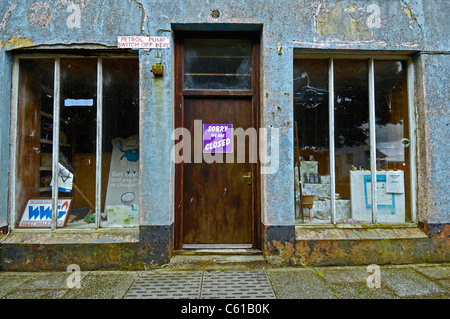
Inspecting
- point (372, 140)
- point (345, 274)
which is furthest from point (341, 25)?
point (345, 274)

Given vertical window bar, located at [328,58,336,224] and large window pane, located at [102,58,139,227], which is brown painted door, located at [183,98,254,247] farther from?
vertical window bar, located at [328,58,336,224]

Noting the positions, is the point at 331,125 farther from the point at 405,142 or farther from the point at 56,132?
the point at 56,132

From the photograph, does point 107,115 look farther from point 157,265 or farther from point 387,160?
point 387,160

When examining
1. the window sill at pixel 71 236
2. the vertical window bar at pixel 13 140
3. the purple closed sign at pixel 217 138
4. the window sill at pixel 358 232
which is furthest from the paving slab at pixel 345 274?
the vertical window bar at pixel 13 140

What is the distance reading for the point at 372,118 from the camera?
422cm

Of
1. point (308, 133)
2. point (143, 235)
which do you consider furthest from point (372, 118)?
point (143, 235)

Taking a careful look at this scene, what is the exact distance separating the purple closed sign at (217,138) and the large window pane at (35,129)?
2.50m

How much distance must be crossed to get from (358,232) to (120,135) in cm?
406

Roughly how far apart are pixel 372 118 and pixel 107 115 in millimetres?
4335

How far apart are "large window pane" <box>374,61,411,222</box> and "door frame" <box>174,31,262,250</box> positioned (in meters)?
1.97

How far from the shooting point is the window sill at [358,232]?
3.84 meters

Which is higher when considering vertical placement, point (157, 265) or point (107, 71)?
point (107, 71)

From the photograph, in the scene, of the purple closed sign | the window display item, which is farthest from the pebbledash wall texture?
the purple closed sign

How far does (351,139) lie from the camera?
13.8 feet
